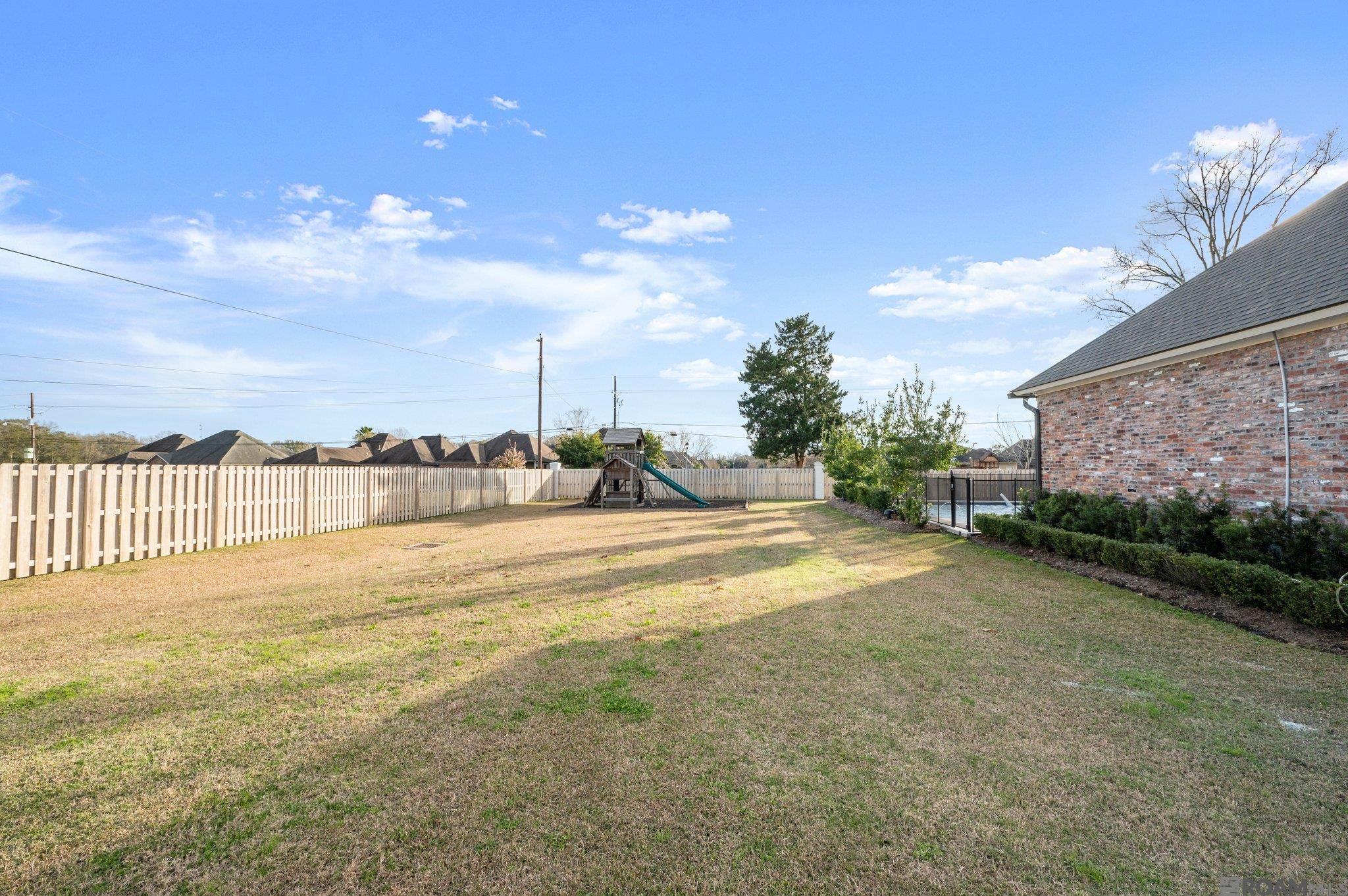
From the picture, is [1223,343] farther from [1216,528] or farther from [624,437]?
[624,437]

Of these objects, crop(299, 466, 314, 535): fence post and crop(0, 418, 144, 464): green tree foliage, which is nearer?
crop(299, 466, 314, 535): fence post

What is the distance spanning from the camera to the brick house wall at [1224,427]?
6250mm

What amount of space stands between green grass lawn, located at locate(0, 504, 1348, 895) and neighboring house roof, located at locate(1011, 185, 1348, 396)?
168 inches

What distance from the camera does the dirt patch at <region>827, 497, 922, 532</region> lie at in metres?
13.1

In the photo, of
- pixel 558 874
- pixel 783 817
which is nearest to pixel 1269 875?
pixel 783 817

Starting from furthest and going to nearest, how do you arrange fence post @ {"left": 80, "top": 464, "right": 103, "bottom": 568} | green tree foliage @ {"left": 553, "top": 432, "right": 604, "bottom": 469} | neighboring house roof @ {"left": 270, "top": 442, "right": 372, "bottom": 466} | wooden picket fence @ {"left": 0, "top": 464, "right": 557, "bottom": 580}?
neighboring house roof @ {"left": 270, "top": 442, "right": 372, "bottom": 466}
green tree foliage @ {"left": 553, "top": 432, "right": 604, "bottom": 469}
fence post @ {"left": 80, "top": 464, "right": 103, "bottom": 568}
wooden picket fence @ {"left": 0, "top": 464, "right": 557, "bottom": 580}

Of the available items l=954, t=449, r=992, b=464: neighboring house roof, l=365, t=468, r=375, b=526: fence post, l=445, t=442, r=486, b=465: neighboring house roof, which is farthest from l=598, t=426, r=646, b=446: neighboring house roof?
l=954, t=449, r=992, b=464: neighboring house roof

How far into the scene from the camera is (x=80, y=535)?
24.2ft

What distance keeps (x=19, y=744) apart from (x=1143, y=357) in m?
12.5

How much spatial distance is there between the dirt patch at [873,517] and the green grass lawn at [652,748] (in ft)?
23.3

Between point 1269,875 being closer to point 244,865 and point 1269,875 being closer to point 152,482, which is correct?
point 244,865

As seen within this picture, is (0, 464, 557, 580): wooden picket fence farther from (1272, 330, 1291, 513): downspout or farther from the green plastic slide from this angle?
(1272, 330, 1291, 513): downspout

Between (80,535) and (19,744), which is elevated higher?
(80,535)

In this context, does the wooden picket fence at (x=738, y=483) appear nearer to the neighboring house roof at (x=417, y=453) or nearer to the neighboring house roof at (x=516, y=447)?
the neighboring house roof at (x=516, y=447)
